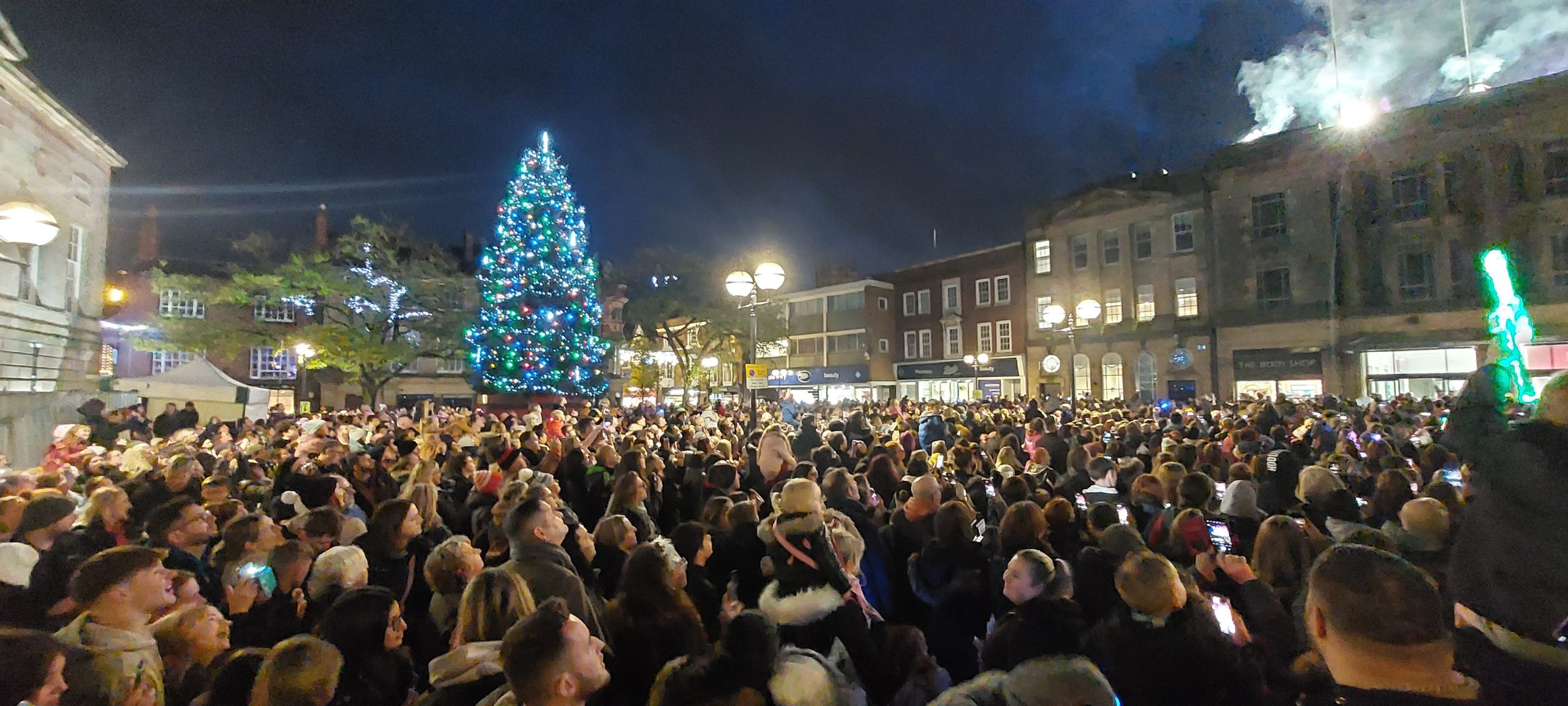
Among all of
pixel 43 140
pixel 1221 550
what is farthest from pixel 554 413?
pixel 43 140

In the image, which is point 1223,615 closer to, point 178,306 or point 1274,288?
point 1274,288

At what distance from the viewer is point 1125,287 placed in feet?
129

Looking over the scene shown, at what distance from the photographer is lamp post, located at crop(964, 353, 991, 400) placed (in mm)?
44438

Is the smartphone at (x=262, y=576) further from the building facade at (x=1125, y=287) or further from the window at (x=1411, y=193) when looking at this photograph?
the window at (x=1411, y=193)

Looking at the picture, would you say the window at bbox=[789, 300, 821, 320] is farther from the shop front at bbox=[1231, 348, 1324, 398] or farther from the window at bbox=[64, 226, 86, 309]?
the window at bbox=[64, 226, 86, 309]

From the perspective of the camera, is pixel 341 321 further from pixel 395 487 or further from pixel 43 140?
pixel 395 487

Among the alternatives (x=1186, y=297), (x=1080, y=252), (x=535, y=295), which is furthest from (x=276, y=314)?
(x=1186, y=297)

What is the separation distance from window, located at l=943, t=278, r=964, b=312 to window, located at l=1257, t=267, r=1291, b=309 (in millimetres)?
17179

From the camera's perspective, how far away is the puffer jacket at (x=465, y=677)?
269cm

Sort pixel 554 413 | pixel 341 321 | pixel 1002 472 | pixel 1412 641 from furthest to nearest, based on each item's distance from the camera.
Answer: pixel 341 321 → pixel 554 413 → pixel 1002 472 → pixel 1412 641

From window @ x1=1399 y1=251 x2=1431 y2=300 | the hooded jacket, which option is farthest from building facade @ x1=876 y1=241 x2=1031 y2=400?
the hooded jacket

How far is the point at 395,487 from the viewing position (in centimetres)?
809

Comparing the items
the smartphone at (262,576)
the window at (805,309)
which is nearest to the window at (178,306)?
the window at (805,309)

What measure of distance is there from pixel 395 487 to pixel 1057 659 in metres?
7.69
